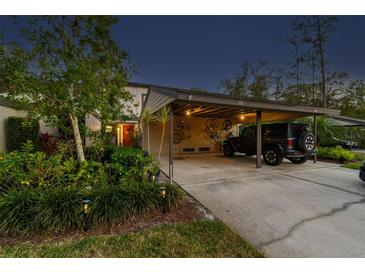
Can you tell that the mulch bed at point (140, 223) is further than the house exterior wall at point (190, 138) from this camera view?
No

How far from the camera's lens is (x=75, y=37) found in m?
4.09

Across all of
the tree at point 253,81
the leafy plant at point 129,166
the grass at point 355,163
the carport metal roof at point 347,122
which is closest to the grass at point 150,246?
the leafy plant at point 129,166

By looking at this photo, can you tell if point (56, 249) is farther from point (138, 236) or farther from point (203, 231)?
point (203, 231)

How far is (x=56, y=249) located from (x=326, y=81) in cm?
2166

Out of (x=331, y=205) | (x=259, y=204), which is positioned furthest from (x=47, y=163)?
(x=331, y=205)

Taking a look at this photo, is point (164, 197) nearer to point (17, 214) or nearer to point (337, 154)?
point (17, 214)

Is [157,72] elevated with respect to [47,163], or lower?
elevated

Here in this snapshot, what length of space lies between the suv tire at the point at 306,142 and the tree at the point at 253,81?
42.7ft

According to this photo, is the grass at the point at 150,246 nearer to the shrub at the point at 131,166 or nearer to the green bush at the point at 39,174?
the green bush at the point at 39,174

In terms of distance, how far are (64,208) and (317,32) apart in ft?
63.1

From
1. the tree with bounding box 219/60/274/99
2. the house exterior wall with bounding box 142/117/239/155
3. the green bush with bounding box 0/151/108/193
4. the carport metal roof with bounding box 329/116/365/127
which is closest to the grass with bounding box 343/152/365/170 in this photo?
the carport metal roof with bounding box 329/116/365/127

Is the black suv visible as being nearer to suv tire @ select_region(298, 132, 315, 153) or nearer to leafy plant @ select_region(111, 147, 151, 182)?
suv tire @ select_region(298, 132, 315, 153)

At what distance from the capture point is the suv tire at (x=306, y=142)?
6.16 m

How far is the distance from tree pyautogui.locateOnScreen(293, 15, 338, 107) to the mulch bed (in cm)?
1597
